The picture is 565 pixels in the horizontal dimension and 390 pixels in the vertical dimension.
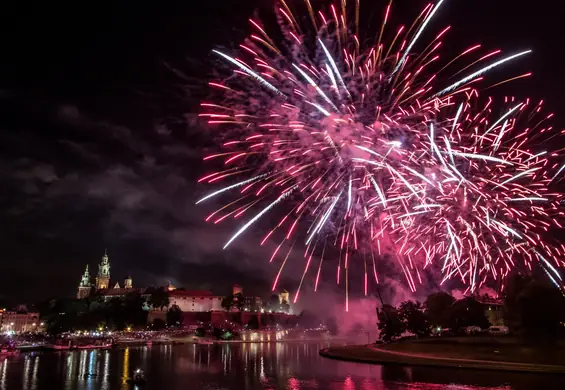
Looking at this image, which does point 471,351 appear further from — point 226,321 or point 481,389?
point 226,321

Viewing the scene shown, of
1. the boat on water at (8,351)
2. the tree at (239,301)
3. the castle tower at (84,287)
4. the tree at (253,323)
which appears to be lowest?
the boat on water at (8,351)

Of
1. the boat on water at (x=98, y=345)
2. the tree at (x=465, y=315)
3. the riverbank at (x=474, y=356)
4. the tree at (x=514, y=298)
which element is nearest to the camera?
the riverbank at (x=474, y=356)

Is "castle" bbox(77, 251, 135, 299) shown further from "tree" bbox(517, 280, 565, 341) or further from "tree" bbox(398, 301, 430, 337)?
"tree" bbox(517, 280, 565, 341)

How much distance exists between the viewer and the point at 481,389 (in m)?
29.0

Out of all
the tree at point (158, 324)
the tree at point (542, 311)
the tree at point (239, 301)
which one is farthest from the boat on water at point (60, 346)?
the tree at point (239, 301)

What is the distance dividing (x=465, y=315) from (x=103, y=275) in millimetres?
158202

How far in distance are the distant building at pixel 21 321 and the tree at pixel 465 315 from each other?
5411 inches

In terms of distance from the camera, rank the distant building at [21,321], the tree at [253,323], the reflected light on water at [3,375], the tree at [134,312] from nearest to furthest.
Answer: the reflected light on water at [3,375], the tree at [134,312], the tree at [253,323], the distant building at [21,321]

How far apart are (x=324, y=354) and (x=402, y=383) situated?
30428 millimetres

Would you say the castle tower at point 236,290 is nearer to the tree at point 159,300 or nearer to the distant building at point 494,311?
the tree at point 159,300

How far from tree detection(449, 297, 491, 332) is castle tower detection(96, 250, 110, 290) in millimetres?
153541

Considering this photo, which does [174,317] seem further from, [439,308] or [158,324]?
[439,308]

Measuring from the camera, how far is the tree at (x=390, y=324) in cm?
7088

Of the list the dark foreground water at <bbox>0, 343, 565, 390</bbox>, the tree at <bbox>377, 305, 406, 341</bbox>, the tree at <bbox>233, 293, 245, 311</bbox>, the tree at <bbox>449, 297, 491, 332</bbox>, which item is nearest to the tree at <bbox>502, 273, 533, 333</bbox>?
the dark foreground water at <bbox>0, 343, 565, 390</bbox>
